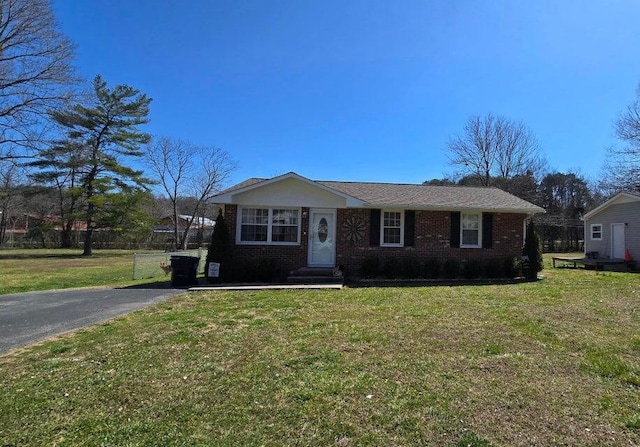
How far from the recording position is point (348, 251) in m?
13.9

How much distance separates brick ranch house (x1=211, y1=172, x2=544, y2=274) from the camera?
13508mm

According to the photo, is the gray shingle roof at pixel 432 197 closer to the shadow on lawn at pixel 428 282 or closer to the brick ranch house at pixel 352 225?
the brick ranch house at pixel 352 225

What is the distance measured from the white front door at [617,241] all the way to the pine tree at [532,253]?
985 cm

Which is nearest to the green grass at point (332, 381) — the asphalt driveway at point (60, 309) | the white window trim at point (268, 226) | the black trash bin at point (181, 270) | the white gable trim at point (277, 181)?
the asphalt driveway at point (60, 309)

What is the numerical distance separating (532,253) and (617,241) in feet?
35.3

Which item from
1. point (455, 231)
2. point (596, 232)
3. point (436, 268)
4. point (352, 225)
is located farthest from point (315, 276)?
point (596, 232)

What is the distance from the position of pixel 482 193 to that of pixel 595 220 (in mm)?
11160

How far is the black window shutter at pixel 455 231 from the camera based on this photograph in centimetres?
1435

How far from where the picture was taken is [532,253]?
14.0 metres

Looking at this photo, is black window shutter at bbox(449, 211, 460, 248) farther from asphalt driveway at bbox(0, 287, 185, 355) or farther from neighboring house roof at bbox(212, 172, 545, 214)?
asphalt driveway at bbox(0, 287, 185, 355)

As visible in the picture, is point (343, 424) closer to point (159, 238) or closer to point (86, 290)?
point (86, 290)

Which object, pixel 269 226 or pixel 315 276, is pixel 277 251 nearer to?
pixel 269 226

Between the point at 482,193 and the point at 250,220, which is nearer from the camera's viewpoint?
the point at 250,220

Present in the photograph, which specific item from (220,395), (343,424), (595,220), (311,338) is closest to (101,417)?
(220,395)
